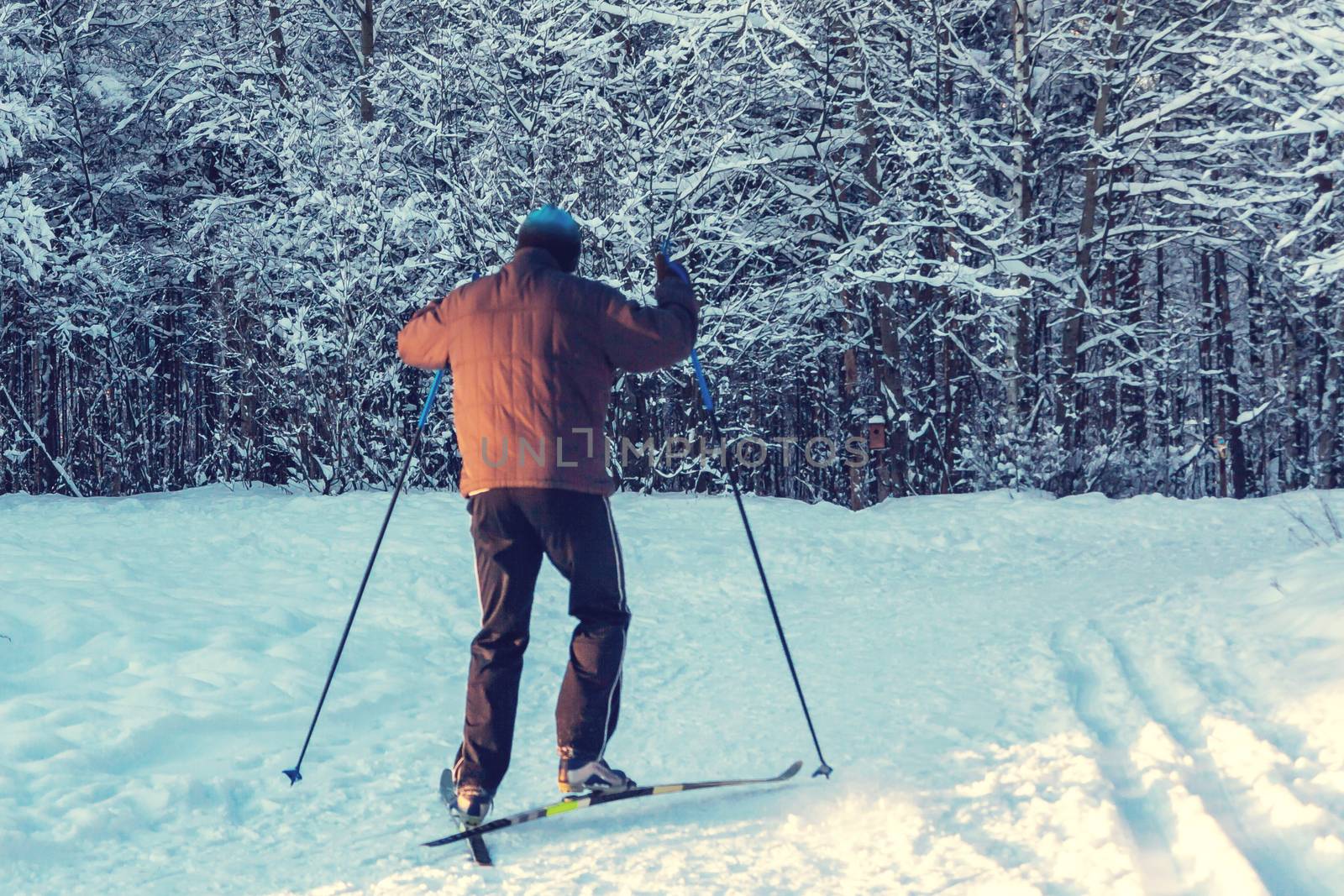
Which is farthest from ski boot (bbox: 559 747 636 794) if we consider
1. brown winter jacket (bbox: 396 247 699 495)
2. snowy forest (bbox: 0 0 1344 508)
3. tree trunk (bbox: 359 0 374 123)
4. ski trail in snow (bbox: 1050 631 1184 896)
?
tree trunk (bbox: 359 0 374 123)

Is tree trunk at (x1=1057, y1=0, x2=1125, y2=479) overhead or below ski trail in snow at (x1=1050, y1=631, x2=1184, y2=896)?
overhead

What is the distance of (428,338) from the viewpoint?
3787 millimetres

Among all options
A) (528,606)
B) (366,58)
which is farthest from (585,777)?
(366,58)

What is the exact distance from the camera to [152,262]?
49.2 ft

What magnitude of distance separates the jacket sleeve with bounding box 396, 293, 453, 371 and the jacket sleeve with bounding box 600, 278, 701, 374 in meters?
0.52

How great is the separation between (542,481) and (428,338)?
0.64m

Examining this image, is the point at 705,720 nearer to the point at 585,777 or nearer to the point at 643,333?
the point at 585,777

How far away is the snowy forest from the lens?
11500 mm

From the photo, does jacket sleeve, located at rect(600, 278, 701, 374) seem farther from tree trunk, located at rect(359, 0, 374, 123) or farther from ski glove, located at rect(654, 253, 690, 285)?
tree trunk, located at rect(359, 0, 374, 123)

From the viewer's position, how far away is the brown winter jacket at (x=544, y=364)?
356cm

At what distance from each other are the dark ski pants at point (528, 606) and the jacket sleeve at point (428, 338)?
0.50 meters

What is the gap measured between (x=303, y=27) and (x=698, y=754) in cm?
1394

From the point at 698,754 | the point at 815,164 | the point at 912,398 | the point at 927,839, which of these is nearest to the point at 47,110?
the point at 815,164

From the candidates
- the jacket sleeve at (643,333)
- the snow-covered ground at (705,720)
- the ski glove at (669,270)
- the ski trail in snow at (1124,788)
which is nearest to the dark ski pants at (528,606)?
the snow-covered ground at (705,720)
